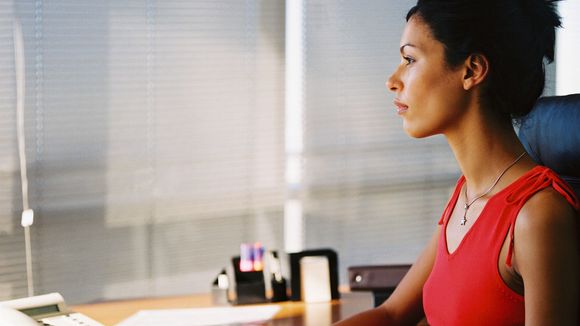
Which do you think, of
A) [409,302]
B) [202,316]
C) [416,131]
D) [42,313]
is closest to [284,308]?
[202,316]

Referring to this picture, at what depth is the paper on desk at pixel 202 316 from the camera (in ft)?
6.97

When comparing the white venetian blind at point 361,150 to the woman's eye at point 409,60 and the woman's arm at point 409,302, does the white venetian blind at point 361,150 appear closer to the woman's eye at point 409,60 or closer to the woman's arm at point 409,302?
the woman's arm at point 409,302

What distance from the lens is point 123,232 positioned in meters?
2.84

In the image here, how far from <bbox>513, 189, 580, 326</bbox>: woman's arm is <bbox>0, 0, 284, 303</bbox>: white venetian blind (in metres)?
1.71

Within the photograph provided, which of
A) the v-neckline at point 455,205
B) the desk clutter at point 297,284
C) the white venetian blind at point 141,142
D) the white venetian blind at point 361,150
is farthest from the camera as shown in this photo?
the white venetian blind at point 361,150

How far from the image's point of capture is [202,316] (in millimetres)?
2199

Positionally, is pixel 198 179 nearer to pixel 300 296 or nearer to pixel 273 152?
pixel 273 152

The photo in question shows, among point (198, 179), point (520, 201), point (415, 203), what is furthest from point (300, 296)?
point (415, 203)

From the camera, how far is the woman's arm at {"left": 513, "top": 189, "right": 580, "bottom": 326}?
4.53ft

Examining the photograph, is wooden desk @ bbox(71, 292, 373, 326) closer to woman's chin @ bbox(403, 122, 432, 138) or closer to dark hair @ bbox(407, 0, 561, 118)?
woman's chin @ bbox(403, 122, 432, 138)

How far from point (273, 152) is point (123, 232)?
67 centimetres

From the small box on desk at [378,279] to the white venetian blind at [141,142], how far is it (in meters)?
0.78

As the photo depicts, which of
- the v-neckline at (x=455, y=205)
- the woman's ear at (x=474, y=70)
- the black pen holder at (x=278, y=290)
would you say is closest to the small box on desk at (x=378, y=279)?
the black pen holder at (x=278, y=290)

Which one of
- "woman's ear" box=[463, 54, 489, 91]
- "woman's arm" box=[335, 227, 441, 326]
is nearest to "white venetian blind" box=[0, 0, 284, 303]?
"woman's arm" box=[335, 227, 441, 326]
